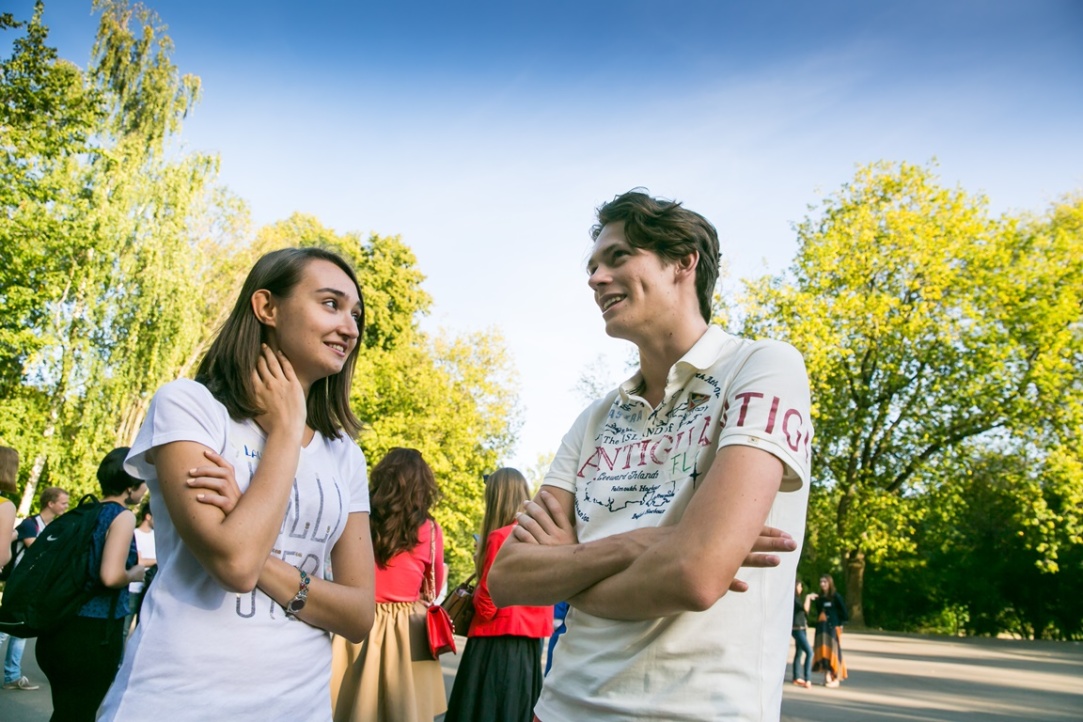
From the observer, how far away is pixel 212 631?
196 cm

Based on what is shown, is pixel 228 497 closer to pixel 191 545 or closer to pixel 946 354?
pixel 191 545

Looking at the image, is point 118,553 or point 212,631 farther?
point 118,553

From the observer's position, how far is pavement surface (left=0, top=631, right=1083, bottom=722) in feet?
32.1

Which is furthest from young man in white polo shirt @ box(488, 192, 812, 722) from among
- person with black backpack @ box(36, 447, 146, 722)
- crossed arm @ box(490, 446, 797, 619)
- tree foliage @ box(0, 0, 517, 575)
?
tree foliage @ box(0, 0, 517, 575)

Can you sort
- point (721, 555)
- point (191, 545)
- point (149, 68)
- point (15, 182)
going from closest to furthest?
point (721, 555), point (191, 545), point (15, 182), point (149, 68)

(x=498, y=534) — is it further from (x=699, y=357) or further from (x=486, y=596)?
(x=699, y=357)

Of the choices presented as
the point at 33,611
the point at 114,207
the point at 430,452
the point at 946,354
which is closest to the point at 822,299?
the point at 946,354

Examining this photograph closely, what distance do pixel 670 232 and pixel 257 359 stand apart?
4.28ft

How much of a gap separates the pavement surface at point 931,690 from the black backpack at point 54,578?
3861 millimetres

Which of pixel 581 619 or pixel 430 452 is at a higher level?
pixel 430 452

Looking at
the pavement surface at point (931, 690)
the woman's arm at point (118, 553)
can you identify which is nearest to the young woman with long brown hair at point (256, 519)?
the woman's arm at point (118, 553)

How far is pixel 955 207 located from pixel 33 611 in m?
26.5

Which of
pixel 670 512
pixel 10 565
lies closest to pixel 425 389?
pixel 10 565

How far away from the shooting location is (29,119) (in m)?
19.8
